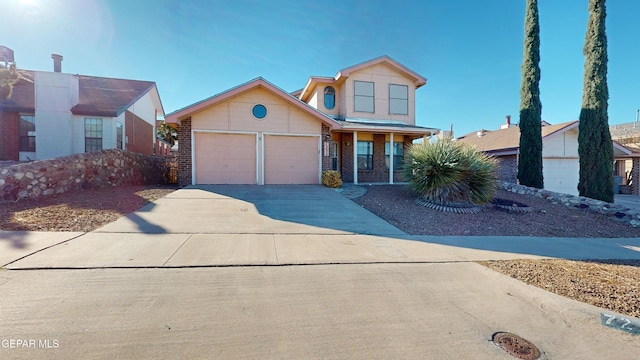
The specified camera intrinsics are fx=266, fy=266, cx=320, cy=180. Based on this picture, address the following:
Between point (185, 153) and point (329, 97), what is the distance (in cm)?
843

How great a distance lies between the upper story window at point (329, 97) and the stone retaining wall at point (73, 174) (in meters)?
10.00

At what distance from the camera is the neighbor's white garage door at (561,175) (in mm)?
15914

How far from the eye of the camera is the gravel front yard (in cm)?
360

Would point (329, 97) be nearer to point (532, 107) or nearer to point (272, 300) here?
point (532, 107)

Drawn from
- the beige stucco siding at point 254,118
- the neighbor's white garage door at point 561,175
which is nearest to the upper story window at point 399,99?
the beige stucco siding at point 254,118

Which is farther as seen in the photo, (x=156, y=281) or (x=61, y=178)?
(x=61, y=178)

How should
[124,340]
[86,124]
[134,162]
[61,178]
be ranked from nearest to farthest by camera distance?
[124,340] < [61,178] < [134,162] < [86,124]

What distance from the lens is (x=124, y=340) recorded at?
2234 mm

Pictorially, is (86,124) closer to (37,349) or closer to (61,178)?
(61,178)

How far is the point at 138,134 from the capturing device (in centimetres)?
1672

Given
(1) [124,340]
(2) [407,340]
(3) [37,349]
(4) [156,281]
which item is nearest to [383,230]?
(2) [407,340]

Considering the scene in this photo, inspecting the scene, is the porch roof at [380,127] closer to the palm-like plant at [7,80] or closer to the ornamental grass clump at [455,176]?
the ornamental grass clump at [455,176]

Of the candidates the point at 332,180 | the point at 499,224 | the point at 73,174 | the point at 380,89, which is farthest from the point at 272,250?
the point at 380,89

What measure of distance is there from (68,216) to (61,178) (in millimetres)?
3336
